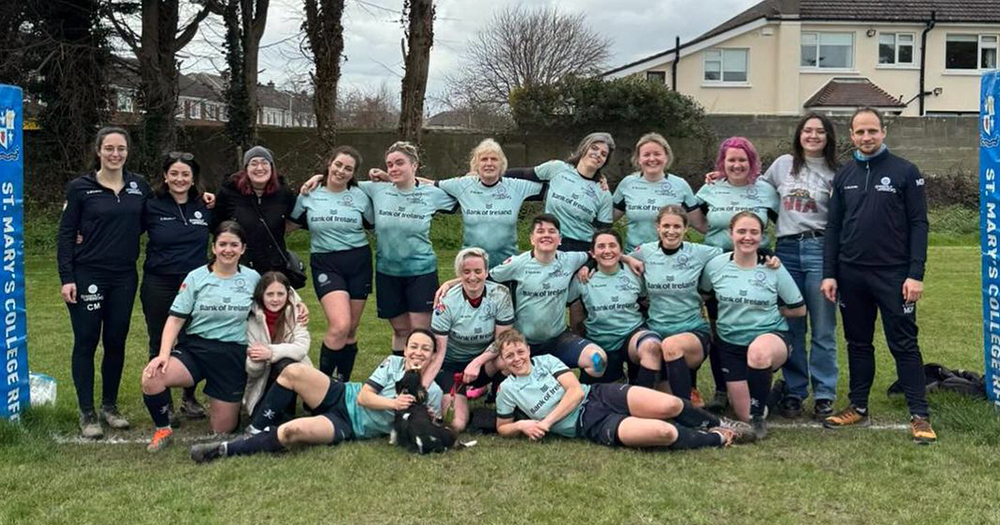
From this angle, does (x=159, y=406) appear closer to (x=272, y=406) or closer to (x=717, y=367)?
(x=272, y=406)

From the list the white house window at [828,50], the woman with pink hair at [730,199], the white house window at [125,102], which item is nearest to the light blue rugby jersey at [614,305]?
the woman with pink hair at [730,199]

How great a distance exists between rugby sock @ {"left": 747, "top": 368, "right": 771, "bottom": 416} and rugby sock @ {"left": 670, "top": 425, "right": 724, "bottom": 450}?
1.52 ft

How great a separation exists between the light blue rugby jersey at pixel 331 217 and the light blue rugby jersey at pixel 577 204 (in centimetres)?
133

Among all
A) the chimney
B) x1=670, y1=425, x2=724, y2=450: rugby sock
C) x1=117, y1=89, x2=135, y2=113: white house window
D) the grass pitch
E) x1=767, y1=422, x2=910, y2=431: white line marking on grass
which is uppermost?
the chimney

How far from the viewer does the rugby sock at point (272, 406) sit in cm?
473

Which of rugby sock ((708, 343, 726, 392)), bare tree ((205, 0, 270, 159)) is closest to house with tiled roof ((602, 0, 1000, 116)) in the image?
bare tree ((205, 0, 270, 159))

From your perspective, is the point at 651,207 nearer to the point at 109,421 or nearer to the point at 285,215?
the point at 285,215

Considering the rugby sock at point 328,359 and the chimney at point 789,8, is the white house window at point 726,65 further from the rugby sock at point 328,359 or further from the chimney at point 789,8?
the rugby sock at point 328,359

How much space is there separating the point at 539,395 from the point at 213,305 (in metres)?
2.00

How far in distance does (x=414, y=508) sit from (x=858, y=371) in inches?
117

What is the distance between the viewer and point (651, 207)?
18.4 ft

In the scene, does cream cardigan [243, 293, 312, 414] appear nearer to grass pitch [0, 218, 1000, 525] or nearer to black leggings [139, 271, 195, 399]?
grass pitch [0, 218, 1000, 525]

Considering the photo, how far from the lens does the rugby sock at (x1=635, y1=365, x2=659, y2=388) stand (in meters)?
5.01

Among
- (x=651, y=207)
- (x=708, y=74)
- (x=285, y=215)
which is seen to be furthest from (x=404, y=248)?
(x=708, y=74)
